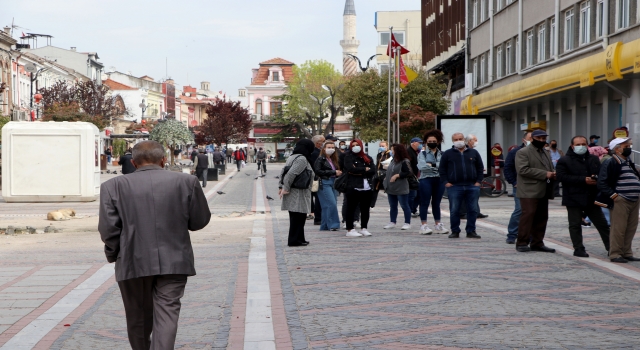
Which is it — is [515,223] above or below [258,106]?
below

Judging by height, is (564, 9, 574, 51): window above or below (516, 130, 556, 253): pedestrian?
above

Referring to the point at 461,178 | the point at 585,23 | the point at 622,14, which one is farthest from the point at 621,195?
the point at 585,23

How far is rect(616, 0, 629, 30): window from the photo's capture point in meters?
26.0

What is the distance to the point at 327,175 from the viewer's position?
15508 mm

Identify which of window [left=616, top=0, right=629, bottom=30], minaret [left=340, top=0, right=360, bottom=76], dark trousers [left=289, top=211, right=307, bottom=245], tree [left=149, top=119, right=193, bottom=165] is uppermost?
minaret [left=340, top=0, right=360, bottom=76]

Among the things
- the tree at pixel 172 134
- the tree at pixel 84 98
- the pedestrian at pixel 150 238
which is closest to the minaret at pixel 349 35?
the tree at pixel 84 98

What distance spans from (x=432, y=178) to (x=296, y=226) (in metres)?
3.48

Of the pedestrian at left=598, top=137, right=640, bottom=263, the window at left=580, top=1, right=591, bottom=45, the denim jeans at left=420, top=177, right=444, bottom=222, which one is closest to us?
the pedestrian at left=598, top=137, right=640, bottom=263

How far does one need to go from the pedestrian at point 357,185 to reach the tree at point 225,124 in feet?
296

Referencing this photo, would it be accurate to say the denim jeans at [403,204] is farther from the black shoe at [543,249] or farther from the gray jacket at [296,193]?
→ the black shoe at [543,249]

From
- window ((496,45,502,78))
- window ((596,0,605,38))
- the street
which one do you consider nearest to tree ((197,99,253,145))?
window ((496,45,502,78))

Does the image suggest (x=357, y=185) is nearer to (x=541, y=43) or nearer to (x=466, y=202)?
(x=466, y=202)

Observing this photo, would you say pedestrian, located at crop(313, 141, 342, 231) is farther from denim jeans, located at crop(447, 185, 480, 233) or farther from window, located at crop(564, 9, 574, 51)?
window, located at crop(564, 9, 574, 51)

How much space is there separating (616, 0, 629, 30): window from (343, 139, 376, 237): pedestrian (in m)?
13.5
